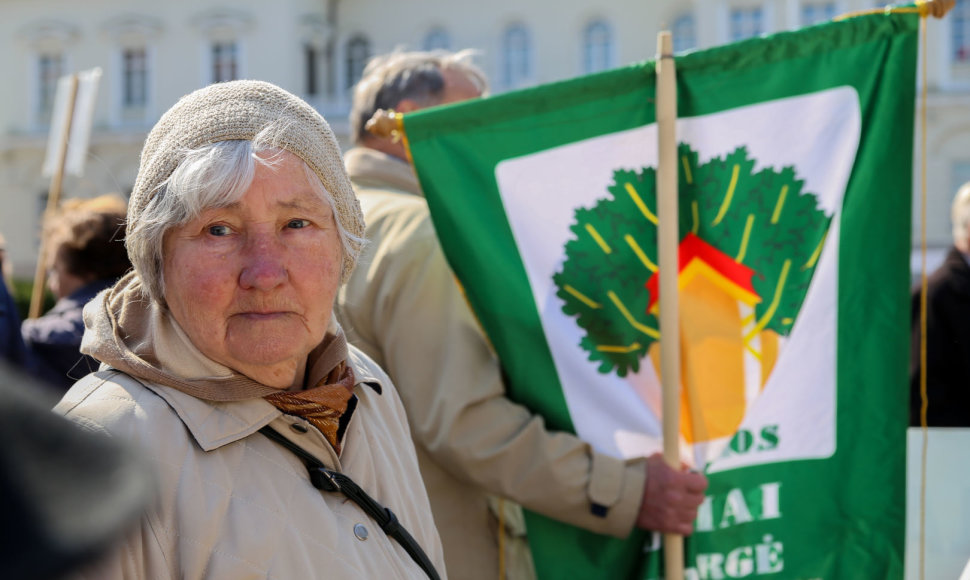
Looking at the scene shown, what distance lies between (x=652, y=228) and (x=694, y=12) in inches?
1121

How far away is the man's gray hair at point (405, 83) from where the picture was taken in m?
3.27

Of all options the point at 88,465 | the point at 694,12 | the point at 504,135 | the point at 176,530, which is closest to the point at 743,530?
the point at 504,135

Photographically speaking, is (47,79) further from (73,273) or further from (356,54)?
(73,273)

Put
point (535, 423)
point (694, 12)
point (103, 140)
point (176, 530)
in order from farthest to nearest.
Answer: point (103, 140) < point (694, 12) < point (535, 423) < point (176, 530)

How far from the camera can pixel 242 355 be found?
1.74m

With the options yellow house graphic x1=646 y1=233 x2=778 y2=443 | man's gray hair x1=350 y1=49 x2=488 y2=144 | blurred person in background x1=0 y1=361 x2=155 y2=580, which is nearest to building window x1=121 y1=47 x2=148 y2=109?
man's gray hair x1=350 y1=49 x2=488 y2=144

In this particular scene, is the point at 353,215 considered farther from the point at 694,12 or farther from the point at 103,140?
the point at 103,140

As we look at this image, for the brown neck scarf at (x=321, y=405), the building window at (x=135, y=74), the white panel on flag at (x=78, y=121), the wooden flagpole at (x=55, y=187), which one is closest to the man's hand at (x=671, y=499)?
the brown neck scarf at (x=321, y=405)

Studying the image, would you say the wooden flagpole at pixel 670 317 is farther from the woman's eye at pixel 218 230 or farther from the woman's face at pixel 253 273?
the woman's eye at pixel 218 230

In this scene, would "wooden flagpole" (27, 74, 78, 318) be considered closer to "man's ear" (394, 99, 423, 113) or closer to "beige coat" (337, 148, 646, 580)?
"man's ear" (394, 99, 423, 113)

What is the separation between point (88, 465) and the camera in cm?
60

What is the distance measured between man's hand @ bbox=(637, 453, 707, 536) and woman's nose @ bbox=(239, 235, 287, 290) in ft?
4.46

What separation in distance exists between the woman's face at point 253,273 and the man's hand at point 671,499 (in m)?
1.28

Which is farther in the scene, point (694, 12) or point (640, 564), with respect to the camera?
point (694, 12)
